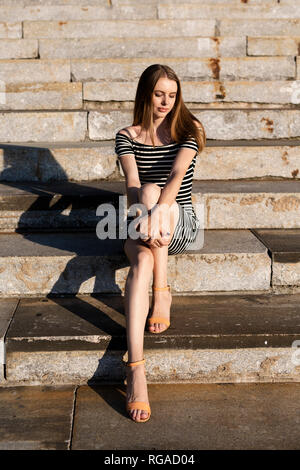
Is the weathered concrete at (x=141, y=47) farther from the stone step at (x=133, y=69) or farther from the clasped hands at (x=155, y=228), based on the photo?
the clasped hands at (x=155, y=228)

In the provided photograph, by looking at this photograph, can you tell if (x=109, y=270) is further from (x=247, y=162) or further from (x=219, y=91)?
(x=219, y=91)

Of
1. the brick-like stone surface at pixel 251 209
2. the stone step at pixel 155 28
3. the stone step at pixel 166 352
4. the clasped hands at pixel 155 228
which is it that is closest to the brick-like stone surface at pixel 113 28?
the stone step at pixel 155 28

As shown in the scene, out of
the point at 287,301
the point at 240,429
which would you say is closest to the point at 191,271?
the point at 287,301

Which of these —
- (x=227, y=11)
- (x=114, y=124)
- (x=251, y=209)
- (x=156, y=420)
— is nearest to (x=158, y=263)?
(x=156, y=420)

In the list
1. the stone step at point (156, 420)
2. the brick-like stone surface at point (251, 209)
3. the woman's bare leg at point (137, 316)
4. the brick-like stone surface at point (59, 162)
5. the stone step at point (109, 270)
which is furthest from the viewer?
the brick-like stone surface at point (59, 162)

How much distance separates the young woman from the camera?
8.11 feet

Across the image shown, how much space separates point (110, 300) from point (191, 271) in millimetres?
475

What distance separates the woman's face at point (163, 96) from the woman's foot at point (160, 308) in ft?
3.26

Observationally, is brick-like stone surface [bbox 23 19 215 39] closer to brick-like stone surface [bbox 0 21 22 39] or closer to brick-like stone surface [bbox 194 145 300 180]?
brick-like stone surface [bbox 0 21 22 39]

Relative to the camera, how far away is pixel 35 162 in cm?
397

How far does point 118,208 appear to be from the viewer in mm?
3523

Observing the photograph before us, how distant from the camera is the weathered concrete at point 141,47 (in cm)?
529

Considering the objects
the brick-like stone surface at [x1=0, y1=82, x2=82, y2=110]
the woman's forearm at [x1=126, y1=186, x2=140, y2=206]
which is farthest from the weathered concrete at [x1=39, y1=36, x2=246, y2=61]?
the woman's forearm at [x1=126, y1=186, x2=140, y2=206]
